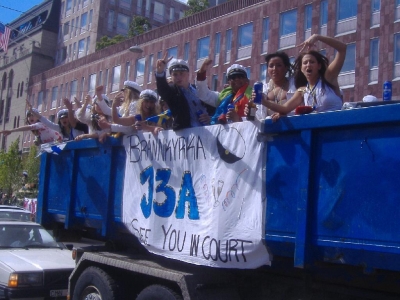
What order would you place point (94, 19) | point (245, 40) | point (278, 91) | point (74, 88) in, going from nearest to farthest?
point (278, 91) < point (245, 40) < point (74, 88) < point (94, 19)

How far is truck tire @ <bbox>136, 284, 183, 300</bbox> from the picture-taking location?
485cm

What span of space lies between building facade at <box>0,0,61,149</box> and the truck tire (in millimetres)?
57176

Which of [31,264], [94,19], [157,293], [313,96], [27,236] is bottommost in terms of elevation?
[31,264]

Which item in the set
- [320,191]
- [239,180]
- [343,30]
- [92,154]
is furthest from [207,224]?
[343,30]

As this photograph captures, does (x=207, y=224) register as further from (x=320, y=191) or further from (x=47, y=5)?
(x=47, y=5)

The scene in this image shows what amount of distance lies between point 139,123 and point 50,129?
328 cm

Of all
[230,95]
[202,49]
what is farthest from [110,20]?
[230,95]

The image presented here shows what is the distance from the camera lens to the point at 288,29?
98.4 ft

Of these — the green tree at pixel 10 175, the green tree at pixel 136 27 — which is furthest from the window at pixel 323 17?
the green tree at pixel 136 27

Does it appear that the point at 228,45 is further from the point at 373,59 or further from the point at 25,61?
the point at 25,61

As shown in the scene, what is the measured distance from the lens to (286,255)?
4188 millimetres

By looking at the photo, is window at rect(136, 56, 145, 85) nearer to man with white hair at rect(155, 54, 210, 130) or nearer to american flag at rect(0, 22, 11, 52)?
american flag at rect(0, 22, 11, 52)

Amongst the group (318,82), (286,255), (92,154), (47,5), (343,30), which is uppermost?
(47,5)

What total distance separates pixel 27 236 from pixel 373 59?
2049 centimetres
